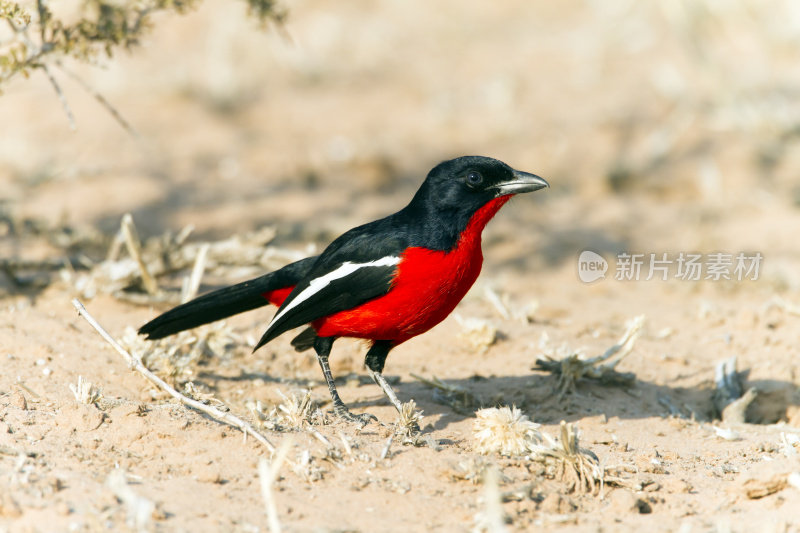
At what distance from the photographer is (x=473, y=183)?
4.64 metres

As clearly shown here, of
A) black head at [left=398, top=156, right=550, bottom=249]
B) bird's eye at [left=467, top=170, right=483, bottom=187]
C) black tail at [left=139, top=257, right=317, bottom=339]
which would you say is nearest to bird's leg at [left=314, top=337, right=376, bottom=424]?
black tail at [left=139, top=257, right=317, bottom=339]

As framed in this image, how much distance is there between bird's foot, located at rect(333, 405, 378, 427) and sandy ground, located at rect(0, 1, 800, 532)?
10cm

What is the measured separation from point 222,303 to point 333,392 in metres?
0.78

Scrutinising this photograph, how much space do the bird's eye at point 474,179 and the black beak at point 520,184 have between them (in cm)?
11

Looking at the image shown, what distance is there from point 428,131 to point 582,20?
4798mm

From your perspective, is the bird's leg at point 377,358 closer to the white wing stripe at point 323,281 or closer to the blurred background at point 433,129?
the white wing stripe at point 323,281

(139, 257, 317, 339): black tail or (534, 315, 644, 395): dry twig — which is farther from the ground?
(139, 257, 317, 339): black tail

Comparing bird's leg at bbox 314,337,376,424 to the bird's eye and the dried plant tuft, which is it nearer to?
the dried plant tuft

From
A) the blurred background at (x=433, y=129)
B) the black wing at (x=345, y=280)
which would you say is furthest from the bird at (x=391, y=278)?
the blurred background at (x=433, y=129)

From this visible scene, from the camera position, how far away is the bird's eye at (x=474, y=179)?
4.64m

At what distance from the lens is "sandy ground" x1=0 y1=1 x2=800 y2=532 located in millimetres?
3605

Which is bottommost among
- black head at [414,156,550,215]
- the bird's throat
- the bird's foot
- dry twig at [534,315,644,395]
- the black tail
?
the bird's foot

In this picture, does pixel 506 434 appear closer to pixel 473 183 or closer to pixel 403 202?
pixel 473 183

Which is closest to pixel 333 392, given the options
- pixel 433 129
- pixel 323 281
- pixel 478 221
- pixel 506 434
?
pixel 323 281
